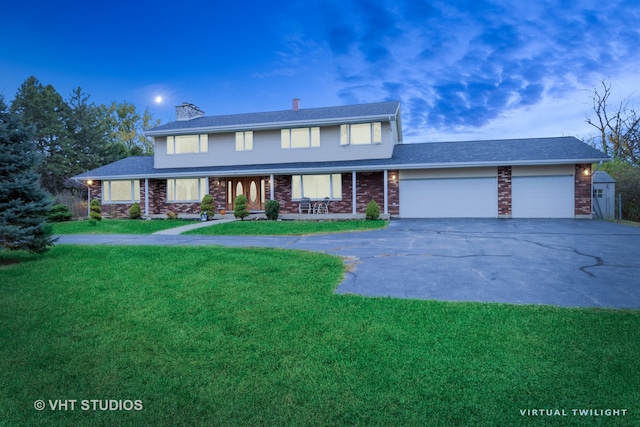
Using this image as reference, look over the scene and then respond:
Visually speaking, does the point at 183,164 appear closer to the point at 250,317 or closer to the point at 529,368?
the point at 250,317

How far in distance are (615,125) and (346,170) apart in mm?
23006

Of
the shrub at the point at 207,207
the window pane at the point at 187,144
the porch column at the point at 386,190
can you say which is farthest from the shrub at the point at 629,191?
the window pane at the point at 187,144

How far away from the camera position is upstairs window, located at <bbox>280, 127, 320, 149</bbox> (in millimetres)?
19531

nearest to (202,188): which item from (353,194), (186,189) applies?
(186,189)

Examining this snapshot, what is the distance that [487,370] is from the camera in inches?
118

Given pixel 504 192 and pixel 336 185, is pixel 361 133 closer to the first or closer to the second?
pixel 336 185

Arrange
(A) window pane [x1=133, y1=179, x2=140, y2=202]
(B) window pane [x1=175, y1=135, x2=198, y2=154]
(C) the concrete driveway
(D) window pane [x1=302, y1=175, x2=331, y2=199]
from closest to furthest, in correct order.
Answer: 1. (C) the concrete driveway
2. (D) window pane [x1=302, y1=175, x2=331, y2=199]
3. (B) window pane [x1=175, y1=135, x2=198, y2=154]
4. (A) window pane [x1=133, y1=179, x2=140, y2=202]

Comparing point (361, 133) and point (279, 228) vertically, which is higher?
point (361, 133)

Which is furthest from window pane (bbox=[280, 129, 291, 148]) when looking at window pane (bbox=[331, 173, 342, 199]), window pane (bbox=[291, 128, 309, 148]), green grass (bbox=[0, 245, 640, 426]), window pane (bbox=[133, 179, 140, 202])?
green grass (bbox=[0, 245, 640, 426])

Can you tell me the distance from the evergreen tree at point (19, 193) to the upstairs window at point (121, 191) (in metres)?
14.0

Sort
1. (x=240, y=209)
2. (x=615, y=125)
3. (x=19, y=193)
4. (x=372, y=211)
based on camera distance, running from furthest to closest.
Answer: (x=615, y=125)
(x=240, y=209)
(x=372, y=211)
(x=19, y=193)

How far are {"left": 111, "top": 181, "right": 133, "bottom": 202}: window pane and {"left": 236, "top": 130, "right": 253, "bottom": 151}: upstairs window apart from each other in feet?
23.9

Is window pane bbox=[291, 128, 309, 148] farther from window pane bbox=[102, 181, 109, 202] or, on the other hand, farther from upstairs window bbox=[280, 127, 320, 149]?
window pane bbox=[102, 181, 109, 202]

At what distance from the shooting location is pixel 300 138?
19.8 metres
